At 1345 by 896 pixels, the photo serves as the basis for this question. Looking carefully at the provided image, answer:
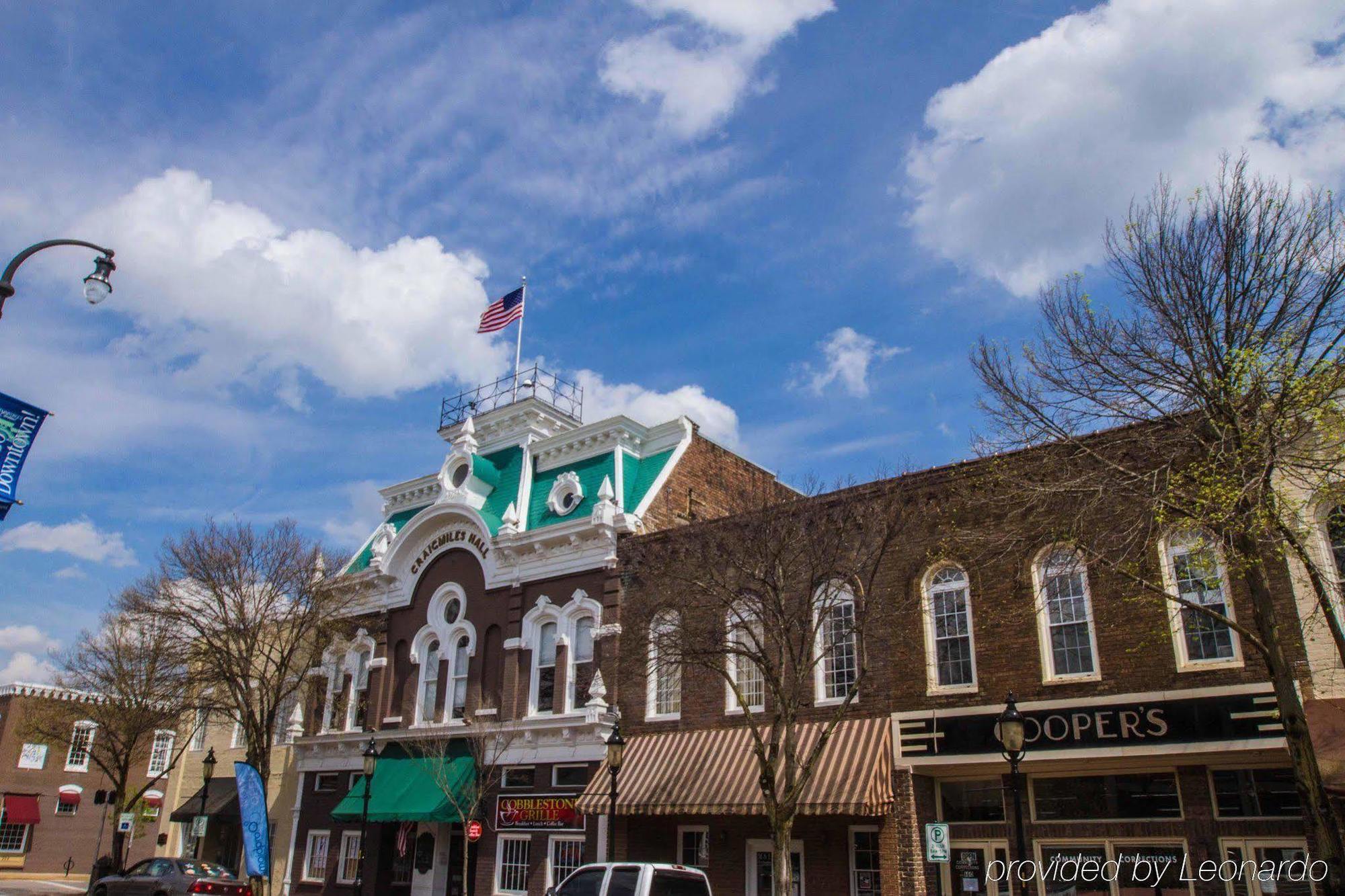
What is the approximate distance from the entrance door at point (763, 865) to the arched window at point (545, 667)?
7.25 metres

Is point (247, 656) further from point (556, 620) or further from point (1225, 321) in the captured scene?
point (1225, 321)

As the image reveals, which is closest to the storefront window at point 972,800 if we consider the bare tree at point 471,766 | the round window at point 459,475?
the bare tree at point 471,766

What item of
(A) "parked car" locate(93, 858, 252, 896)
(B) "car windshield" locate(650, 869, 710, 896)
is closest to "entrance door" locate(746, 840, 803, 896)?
(B) "car windshield" locate(650, 869, 710, 896)

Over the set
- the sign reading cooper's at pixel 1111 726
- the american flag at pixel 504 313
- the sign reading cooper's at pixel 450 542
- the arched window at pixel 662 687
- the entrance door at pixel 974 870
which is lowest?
the entrance door at pixel 974 870

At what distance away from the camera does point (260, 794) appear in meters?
26.5

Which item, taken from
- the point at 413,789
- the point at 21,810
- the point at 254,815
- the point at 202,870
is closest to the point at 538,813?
the point at 413,789

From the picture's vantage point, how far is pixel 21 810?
46562 mm

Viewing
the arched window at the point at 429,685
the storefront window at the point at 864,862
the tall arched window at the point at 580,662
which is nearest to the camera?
the storefront window at the point at 864,862

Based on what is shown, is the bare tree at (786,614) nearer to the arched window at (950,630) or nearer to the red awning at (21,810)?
the arched window at (950,630)

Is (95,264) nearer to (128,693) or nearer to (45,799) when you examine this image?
(128,693)

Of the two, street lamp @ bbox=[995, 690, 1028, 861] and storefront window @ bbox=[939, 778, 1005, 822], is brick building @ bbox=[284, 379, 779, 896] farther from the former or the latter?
street lamp @ bbox=[995, 690, 1028, 861]

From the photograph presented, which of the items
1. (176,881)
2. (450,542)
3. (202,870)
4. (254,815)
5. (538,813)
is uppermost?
(450,542)

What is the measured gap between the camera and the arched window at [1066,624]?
19031 mm

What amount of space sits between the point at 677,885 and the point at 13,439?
11463 millimetres
